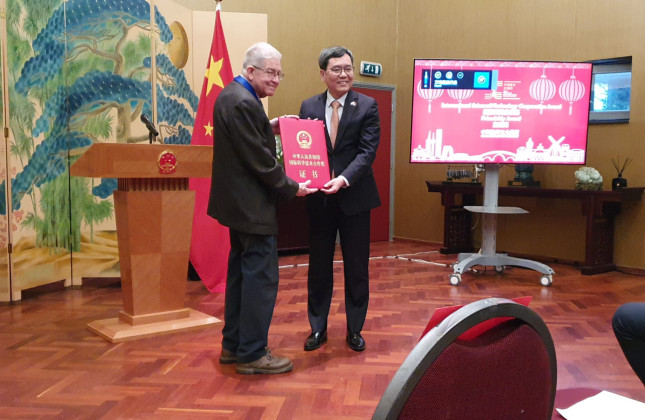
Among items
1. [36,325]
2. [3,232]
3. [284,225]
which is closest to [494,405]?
[36,325]

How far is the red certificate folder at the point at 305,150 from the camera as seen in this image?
2.83 metres

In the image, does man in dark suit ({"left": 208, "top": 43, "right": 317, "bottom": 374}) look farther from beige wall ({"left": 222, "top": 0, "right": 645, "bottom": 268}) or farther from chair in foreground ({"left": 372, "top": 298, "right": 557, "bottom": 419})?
beige wall ({"left": 222, "top": 0, "right": 645, "bottom": 268})

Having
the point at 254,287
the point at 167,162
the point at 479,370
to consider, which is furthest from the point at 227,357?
the point at 479,370

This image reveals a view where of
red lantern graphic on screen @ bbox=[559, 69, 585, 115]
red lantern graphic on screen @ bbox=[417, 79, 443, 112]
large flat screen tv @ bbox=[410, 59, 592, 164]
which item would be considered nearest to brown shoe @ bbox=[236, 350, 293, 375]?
large flat screen tv @ bbox=[410, 59, 592, 164]

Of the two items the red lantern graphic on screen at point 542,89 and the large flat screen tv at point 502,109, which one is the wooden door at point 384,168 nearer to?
the large flat screen tv at point 502,109

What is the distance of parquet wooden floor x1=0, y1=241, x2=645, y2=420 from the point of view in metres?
2.42

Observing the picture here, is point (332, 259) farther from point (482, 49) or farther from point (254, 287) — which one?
point (482, 49)

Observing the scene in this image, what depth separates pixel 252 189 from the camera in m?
2.66

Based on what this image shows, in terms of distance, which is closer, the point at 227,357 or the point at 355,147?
the point at 227,357

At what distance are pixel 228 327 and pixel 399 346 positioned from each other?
913 mm

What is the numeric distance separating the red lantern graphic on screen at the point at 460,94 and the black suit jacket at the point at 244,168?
276 centimetres

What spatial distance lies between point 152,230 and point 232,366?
93 centimetres

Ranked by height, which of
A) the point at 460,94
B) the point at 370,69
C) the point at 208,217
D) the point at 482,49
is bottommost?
the point at 208,217

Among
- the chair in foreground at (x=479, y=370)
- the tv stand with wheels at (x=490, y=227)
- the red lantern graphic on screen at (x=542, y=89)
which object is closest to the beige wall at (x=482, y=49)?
the red lantern graphic on screen at (x=542, y=89)
